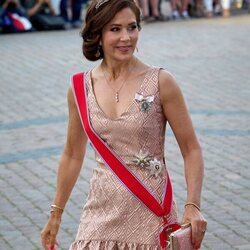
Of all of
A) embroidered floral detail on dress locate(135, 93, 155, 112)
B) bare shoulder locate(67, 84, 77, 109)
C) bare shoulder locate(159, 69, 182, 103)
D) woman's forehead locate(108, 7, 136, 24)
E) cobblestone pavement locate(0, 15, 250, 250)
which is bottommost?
cobblestone pavement locate(0, 15, 250, 250)

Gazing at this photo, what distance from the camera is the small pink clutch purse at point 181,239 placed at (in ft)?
12.8

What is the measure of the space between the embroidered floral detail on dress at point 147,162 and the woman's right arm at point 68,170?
399mm

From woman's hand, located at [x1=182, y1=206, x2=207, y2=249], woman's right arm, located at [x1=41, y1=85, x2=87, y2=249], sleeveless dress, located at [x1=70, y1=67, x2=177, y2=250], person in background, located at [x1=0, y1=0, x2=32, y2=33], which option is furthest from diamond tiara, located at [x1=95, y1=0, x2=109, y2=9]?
person in background, located at [x1=0, y1=0, x2=32, y2=33]

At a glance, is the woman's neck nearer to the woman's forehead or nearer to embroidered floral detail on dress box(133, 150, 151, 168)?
the woman's forehead

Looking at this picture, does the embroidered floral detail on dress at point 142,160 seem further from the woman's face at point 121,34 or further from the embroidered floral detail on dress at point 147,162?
the woman's face at point 121,34

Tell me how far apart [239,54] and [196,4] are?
7801mm

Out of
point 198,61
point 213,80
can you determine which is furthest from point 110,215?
point 198,61

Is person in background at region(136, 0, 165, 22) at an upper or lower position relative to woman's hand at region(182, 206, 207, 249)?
lower

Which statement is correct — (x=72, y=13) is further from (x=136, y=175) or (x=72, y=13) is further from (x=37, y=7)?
(x=136, y=175)

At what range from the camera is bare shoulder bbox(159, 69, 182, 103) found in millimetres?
4203

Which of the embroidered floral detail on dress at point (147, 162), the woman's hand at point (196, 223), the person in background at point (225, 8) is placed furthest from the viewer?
the person in background at point (225, 8)

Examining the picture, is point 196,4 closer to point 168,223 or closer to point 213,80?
point 213,80

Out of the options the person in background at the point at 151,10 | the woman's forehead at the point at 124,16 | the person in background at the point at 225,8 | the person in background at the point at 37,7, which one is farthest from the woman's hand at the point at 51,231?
the person in background at the point at 225,8

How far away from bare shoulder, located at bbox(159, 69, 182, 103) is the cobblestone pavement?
2802 millimetres
